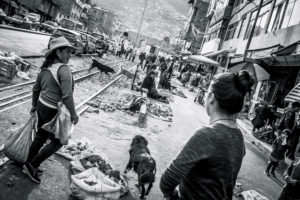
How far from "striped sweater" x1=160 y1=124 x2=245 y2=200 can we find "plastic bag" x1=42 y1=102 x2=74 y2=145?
2556 millimetres

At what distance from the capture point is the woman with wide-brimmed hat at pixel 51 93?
165 inches

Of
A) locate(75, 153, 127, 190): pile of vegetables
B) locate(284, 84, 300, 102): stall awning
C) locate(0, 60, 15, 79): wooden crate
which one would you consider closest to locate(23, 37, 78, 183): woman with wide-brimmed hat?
locate(75, 153, 127, 190): pile of vegetables

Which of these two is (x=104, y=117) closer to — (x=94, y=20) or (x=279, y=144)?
(x=279, y=144)

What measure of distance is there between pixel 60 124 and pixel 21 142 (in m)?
0.62

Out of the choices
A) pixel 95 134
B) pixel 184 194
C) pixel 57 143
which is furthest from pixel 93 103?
pixel 184 194

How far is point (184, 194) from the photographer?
2014mm

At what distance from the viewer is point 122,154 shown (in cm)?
696

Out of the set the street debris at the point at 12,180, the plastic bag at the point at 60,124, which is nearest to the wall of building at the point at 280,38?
the plastic bag at the point at 60,124

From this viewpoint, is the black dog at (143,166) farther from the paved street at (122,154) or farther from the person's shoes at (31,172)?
the person's shoes at (31,172)

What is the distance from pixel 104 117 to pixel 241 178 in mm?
4382

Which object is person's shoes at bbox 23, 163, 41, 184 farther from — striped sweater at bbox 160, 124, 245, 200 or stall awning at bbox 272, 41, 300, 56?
stall awning at bbox 272, 41, 300, 56

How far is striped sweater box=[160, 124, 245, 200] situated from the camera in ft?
6.17

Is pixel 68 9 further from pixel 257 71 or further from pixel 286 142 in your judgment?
pixel 286 142

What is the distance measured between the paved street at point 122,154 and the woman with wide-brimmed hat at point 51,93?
0.97 feet
